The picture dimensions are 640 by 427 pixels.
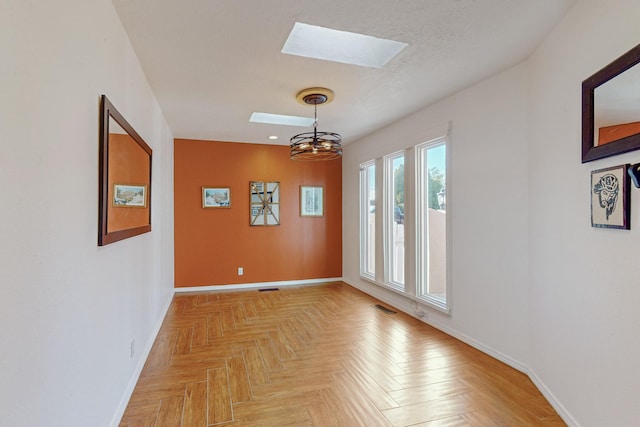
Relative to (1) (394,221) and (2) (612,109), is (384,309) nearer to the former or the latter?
(1) (394,221)

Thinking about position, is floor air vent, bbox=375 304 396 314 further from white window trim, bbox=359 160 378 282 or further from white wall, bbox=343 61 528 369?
white window trim, bbox=359 160 378 282

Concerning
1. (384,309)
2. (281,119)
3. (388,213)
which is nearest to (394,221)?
(388,213)

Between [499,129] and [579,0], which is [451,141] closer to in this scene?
[499,129]

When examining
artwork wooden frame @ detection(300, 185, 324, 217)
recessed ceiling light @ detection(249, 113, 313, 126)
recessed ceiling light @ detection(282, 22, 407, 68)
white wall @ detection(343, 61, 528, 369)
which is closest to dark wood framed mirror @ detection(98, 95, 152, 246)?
recessed ceiling light @ detection(282, 22, 407, 68)

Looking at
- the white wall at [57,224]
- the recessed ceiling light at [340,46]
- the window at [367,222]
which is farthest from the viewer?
the window at [367,222]

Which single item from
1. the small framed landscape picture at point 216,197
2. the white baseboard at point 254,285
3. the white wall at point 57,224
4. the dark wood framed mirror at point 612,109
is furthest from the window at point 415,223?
the white wall at point 57,224

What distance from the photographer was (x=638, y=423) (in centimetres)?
155

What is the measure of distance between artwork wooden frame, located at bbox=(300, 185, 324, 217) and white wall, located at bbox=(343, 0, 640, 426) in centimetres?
275

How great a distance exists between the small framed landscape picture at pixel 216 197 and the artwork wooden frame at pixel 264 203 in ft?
1.33

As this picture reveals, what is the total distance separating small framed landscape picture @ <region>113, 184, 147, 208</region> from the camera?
206cm

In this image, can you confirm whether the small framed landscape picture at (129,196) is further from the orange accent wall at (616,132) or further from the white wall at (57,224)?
the orange accent wall at (616,132)

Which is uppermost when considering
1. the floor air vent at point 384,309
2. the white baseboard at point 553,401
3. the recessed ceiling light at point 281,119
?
the recessed ceiling light at point 281,119

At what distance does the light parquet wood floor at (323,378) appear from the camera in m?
2.15

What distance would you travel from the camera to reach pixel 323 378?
265 cm
